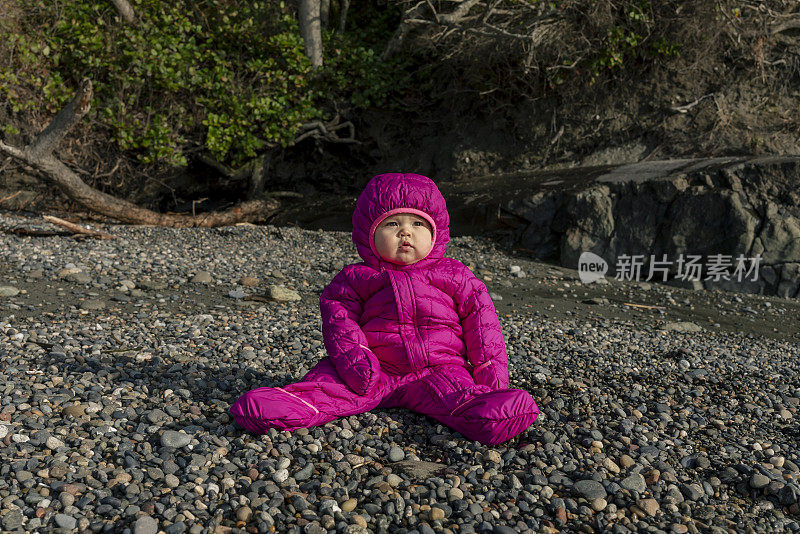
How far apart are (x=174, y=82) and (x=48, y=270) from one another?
5674 millimetres

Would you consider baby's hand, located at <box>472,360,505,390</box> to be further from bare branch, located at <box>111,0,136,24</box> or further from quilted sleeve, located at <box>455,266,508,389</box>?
bare branch, located at <box>111,0,136,24</box>

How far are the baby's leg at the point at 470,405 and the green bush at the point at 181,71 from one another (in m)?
10.0

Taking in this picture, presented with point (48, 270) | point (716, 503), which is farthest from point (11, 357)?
point (716, 503)

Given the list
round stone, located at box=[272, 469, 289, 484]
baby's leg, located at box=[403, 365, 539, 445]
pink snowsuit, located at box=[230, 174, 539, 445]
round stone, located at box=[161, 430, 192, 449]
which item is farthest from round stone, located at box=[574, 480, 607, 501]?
round stone, located at box=[161, 430, 192, 449]

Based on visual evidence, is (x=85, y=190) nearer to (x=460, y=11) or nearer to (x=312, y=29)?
(x=312, y=29)

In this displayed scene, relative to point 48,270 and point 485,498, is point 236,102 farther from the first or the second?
point 485,498

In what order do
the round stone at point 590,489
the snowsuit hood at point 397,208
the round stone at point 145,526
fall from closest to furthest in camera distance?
the round stone at point 145,526 → the round stone at point 590,489 → the snowsuit hood at point 397,208

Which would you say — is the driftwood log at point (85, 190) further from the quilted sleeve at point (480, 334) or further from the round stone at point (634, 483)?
the round stone at point (634, 483)

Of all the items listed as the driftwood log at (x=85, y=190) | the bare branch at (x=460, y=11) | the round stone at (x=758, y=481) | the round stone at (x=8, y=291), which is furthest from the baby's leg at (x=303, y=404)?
the bare branch at (x=460, y=11)

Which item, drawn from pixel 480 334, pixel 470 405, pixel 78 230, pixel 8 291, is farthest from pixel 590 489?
pixel 78 230

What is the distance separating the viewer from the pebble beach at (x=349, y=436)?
9.53 ft

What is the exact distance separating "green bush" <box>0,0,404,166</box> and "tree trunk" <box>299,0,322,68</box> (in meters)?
0.33

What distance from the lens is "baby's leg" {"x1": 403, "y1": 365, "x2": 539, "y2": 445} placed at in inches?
137

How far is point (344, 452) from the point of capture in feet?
11.6
